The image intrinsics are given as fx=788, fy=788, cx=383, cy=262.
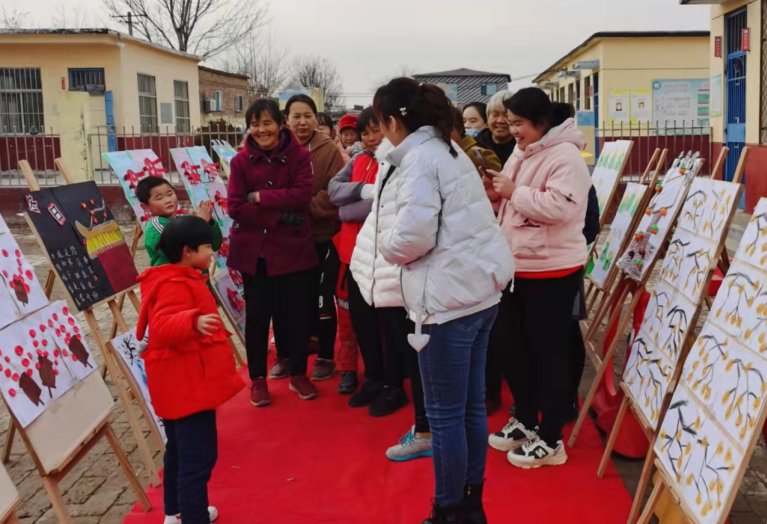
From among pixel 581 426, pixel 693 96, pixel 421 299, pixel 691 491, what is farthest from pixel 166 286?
pixel 693 96

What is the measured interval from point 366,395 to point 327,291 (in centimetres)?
76

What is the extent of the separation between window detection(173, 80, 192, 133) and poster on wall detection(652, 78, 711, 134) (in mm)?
14742

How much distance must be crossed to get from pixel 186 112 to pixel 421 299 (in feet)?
84.2

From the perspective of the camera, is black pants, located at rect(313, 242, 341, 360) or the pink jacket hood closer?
the pink jacket hood

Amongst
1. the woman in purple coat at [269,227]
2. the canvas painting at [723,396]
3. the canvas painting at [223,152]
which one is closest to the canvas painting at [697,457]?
the canvas painting at [723,396]

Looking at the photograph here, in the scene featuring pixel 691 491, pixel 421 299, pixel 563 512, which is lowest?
pixel 563 512

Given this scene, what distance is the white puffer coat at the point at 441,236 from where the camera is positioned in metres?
2.71

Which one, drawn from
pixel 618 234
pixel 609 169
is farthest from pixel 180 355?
pixel 609 169

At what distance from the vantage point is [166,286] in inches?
113

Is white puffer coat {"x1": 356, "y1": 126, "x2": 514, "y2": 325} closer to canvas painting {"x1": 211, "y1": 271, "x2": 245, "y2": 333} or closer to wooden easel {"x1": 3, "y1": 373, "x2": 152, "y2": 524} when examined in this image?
wooden easel {"x1": 3, "y1": 373, "x2": 152, "y2": 524}

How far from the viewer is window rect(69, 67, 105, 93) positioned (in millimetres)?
21234

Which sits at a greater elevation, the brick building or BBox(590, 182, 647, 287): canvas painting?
the brick building

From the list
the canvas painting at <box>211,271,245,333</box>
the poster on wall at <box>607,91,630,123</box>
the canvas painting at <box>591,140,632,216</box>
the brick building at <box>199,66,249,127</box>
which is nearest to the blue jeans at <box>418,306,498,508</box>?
the canvas painting at <box>591,140,632,216</box>

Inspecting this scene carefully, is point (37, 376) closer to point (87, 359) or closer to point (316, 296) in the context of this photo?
point (87, 359)
